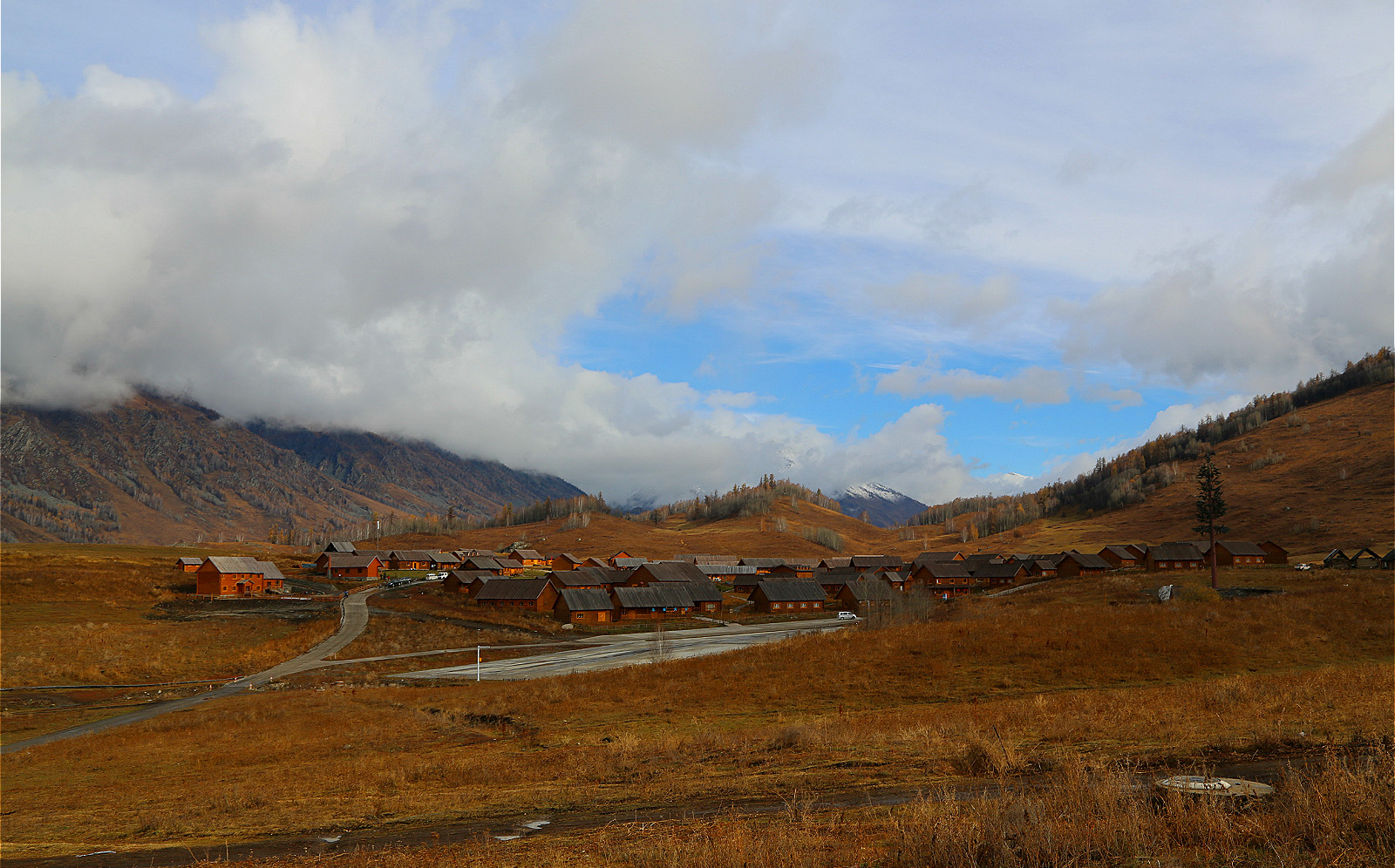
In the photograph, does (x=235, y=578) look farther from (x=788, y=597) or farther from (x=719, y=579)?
(x=719, y=579)

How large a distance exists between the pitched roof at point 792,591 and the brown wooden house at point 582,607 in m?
28.8

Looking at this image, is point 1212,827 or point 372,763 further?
point 372,763

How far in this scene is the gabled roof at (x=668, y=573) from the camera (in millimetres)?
130750

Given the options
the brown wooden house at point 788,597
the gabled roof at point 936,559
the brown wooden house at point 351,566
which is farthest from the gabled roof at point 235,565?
the gabled roof at point 936,559

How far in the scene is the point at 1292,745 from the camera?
1673cm

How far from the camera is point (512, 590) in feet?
374

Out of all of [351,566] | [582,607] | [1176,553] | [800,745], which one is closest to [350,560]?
[351,566]

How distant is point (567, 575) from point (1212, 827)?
11373 cm

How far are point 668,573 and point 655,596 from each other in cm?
1651

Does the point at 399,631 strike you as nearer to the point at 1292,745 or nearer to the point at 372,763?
the point at 372,763

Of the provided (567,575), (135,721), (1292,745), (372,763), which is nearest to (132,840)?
(372,763)

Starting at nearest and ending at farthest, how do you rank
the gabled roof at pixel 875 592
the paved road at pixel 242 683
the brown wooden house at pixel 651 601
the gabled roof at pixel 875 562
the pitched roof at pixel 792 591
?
the paved road at pixel 242 683 → the gabled roof at pixel 875 592 → the brown wooden house at pixel 651 601 → the pitched roof at pixel 792 591 → the gabled roof at pixel 875 562

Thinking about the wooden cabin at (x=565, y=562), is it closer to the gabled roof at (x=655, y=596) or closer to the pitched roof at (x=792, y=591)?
the gabled roof at (x=655, y=596)

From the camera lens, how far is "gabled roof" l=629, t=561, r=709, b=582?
131 m
